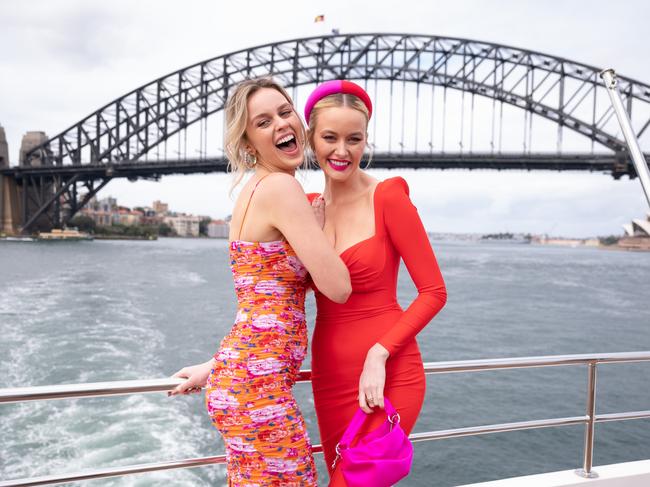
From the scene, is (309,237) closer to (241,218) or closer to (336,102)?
(241,218)

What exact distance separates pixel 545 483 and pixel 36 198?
51.7 metres

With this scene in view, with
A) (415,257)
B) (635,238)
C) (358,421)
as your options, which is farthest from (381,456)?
(635,238)

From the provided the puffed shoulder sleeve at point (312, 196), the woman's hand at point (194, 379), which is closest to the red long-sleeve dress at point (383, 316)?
the puffed shoulder sleeve at point (312, 196)

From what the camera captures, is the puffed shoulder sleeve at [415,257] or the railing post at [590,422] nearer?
the puffed shoulder sleeve at [415,257]

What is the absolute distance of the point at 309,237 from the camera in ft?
3.64

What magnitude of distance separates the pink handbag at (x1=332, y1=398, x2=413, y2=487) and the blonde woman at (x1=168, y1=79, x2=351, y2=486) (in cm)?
10

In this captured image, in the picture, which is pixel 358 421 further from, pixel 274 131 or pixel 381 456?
pixel 274 131

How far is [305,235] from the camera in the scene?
1.11 m

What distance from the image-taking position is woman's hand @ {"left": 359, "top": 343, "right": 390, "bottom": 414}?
114 centimetres

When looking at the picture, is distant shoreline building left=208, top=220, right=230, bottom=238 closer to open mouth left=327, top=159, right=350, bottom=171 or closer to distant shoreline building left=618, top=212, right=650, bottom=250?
distant shoreline building left=618, top=212, right=650, bottom=250

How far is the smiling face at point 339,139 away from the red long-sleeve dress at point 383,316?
0.10 meters

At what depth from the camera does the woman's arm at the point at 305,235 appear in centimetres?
111

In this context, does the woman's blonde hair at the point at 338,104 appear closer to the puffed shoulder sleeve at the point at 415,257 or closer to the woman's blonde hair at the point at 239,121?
the woman's blonde hair at the point at 239,121

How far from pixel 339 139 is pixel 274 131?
15 centimetres
